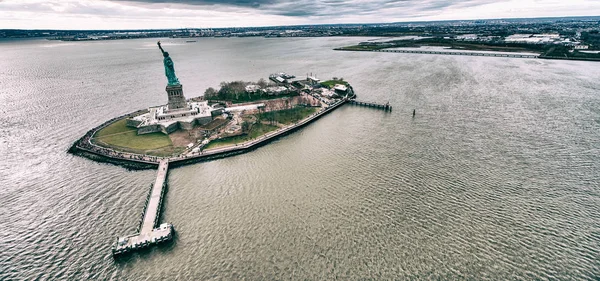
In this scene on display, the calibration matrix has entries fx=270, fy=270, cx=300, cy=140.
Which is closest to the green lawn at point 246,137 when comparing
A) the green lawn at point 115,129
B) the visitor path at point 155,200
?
the visitor path at point 155,200

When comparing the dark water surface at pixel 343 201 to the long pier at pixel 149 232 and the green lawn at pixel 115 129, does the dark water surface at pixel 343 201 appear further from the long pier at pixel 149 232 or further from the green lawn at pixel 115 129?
the green lawn at pixel 115 129

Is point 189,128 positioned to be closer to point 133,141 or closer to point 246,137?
point 133,141

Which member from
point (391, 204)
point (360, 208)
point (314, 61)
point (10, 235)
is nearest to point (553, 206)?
point (391, 204)

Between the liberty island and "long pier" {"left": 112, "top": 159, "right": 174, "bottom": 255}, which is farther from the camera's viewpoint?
the liberty island

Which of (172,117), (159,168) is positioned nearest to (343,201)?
(159,168)

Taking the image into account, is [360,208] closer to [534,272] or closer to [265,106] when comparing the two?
[534,272]

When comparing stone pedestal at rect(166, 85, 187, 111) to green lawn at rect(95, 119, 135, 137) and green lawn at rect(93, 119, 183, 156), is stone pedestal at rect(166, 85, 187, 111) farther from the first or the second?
green lawn at rect(95, 119, 135, 137)

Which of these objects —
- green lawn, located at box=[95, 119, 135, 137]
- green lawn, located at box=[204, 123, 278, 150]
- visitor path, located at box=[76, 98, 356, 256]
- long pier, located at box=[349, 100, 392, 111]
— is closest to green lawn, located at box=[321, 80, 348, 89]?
long pier, located at box=[349, 100, 392, 111]

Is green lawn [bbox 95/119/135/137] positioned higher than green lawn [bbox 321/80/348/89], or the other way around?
green lawn [bbox 321/80/348/89]
